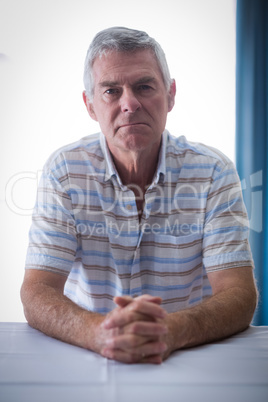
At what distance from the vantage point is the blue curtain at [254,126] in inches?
82.8

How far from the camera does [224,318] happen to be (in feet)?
2.89

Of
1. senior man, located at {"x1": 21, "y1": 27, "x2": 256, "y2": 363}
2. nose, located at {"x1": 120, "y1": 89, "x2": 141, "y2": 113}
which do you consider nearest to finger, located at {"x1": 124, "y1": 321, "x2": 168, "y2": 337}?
senior man, located at {"x1": 21, "y1": 27, "x2": 256, "y2": 363}

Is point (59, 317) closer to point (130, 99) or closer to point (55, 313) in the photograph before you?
point (55, 313)

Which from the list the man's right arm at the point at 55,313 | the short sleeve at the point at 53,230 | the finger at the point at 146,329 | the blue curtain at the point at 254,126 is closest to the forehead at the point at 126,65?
the short sleeve at the point at 53,230

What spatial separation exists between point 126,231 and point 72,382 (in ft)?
1.97

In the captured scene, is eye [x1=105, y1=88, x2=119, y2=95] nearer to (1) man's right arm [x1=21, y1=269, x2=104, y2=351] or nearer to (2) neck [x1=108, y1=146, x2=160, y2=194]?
(2) neck [x1=108, y1=146, x2=160, y2=194]

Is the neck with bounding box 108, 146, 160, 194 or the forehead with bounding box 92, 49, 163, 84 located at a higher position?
the forehead with bounding box 92, 49, 163, 84

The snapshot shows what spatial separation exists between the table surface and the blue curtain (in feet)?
4.56

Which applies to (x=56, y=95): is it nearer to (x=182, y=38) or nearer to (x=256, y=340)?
(x=182, y=38)

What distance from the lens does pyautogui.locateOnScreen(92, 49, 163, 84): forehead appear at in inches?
46.8

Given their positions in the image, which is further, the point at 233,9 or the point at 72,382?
the point at 233,9

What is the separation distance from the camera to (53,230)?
109cm

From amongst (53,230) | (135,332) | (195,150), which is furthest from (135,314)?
(195,150)

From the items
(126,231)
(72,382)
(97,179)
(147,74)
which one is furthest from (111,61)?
(72,382)
